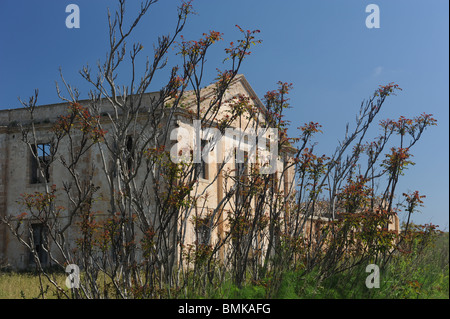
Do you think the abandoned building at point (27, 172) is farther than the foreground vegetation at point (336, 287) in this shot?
Yes

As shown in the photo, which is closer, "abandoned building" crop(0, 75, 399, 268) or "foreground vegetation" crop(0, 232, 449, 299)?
"foreground vegetation" crop(0, 232, 449, 299)

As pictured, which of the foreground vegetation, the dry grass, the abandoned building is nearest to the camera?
the foreground vegetation

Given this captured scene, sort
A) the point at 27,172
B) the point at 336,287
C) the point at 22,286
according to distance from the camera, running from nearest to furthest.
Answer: the point at 336,287 < the point at 22,286 < the point at 27,172

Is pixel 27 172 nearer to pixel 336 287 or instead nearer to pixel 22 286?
pixel 22 286

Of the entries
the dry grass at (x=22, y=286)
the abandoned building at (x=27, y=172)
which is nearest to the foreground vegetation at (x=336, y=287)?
the dry grass at (x=22, y=286)

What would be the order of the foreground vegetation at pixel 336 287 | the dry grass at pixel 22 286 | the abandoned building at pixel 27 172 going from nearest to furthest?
1. the foreground vegetation at pixel 336 287
2. the dry grass at pixel 22 286
3. the abandoned building at pixel 27 172

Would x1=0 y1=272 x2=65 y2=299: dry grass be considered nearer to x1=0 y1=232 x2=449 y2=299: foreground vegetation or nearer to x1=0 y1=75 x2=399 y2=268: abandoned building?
x1=0 y1=232 x2=449 y2=299: foreground vegetation

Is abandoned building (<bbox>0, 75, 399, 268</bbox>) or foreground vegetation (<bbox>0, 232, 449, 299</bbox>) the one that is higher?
abandoned building (<bbox>0, 75, 399, 268</bbox>)

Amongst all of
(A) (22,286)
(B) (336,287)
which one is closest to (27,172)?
(A) (22,286)

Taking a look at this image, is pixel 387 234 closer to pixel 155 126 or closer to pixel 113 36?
pixel 155 126

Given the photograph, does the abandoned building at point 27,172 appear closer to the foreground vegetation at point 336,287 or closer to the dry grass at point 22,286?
the dry grass at point 22,286

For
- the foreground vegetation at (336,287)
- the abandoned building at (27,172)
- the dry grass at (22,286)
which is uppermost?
the abandoned building at (27,172)

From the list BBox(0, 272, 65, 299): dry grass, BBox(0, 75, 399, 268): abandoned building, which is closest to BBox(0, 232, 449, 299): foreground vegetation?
BBox(0, 272, 65, 299): dry grass
